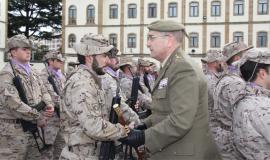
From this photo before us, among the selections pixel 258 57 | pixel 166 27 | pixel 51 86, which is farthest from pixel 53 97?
pixel 258 57

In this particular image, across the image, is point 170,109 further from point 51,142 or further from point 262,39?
point 262,39

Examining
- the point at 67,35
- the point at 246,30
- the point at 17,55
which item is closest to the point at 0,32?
the point at 67,35

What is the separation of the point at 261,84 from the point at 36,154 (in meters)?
A: 4.17

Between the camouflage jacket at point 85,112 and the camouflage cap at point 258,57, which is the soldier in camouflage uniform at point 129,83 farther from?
the camouflage cap at point 258,57

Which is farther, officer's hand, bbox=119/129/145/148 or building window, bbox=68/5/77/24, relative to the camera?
building window, bbox=68/5/77/24

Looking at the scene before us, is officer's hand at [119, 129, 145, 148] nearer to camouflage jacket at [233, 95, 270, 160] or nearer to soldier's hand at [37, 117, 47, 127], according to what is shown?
camouflage jacket at [233, 95, 270, 160]

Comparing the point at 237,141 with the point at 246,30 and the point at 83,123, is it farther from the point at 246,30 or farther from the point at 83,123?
the point at 246,30

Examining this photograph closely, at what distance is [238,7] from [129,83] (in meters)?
46.3

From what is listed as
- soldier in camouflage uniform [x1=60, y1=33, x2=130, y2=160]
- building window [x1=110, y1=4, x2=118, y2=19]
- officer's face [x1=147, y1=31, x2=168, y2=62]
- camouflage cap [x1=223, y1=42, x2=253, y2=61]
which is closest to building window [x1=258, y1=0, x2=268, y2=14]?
building window [x1=110, y1=4, x2=118, y2=19]

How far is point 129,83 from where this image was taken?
10.5 m

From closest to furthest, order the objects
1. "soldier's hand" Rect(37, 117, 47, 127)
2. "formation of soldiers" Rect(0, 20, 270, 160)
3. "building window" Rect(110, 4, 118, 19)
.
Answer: "formation of soldiers" Rect(0, 20, 270, 160) < "soldier's hand" Rect(37, 117, 47, 127) < "building window" Rect(110, 4, 118, 19)

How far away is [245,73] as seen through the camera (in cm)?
435

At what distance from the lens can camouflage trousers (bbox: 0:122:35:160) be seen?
6719 millimetres

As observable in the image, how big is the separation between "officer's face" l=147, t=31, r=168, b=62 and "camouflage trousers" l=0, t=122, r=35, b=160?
3.09 meters
